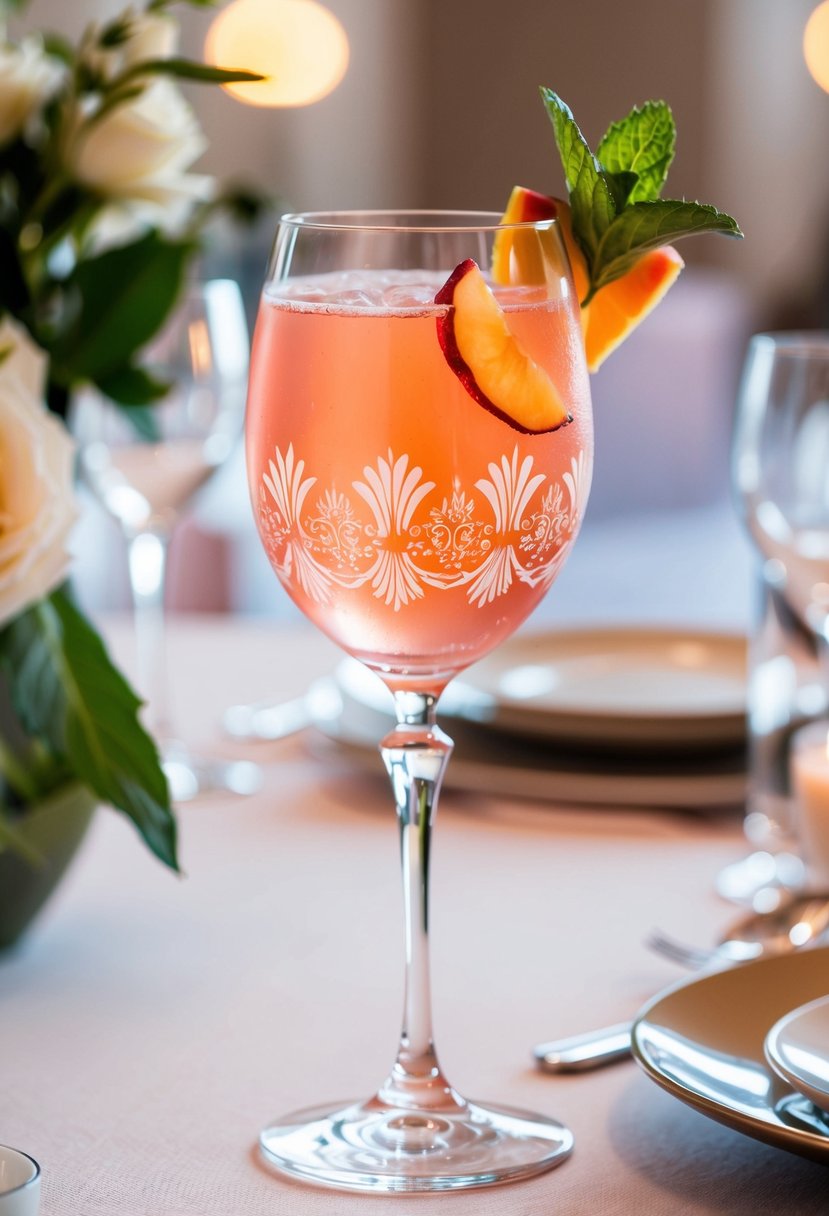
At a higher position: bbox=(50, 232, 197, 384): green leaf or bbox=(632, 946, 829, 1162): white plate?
bbox=(50, 232, 197, 384): green leaf

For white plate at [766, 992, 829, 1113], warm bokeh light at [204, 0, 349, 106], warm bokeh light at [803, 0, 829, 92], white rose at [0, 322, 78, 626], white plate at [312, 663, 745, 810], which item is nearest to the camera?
white plate at [766, 992, 829, 1113]

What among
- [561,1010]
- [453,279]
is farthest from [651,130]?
[561,1010]

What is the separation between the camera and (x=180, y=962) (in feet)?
2.67

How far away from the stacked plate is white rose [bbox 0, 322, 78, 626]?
37 centimetres

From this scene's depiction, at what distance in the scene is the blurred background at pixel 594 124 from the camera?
5957 mm

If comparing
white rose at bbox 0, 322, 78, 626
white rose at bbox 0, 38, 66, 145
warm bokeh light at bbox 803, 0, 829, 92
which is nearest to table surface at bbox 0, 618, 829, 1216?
white rose at bbox 0, 322, 78, 626

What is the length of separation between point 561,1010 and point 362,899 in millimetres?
179

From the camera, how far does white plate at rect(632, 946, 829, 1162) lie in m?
0.55

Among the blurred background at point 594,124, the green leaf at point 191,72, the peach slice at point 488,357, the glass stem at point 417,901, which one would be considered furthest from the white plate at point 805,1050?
the blurred background at point 594,124

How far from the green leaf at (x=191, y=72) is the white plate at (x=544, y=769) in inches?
17.9

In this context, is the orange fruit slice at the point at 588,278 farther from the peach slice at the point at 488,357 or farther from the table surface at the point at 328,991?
the table surface at the point at 328,991

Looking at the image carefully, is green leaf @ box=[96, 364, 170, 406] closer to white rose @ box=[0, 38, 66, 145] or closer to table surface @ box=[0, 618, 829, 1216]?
white rose @ box=[0, 38, 66, 145]

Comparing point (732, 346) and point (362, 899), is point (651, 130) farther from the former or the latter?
point (732, 346)

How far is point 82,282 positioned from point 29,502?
0.19 m
